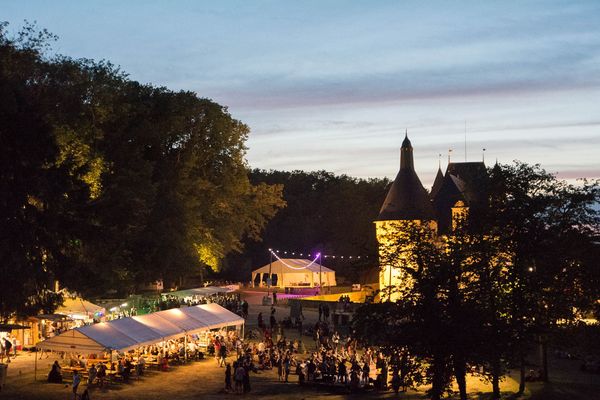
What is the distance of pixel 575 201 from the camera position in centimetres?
3222

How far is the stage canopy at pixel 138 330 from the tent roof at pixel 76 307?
17.2ft

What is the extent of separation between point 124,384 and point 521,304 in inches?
568

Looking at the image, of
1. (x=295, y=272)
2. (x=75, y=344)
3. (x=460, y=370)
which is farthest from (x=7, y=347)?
(x=295, y=272)

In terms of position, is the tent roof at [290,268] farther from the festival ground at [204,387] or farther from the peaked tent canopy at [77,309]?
the festival ground at [204,387]

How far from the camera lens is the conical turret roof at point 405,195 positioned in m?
65.8

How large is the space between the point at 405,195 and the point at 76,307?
3308cm

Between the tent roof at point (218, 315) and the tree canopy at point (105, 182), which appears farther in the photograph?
the tent roof at point (218, 315)

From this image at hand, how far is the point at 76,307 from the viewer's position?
131 feet

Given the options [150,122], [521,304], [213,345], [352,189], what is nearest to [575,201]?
[521,304]

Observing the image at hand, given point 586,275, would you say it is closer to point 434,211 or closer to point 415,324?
point 415,324

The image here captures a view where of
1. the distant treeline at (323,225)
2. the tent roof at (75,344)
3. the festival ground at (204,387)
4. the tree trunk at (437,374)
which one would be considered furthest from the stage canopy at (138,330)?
the distant treeline at (323,225)

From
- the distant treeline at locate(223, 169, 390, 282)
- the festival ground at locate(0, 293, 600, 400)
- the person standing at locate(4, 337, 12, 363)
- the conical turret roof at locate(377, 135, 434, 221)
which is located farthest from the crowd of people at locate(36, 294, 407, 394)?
the distant treeline at locate(223, 169, 390, 282)

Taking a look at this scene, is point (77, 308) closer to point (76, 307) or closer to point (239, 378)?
point (76, 307)

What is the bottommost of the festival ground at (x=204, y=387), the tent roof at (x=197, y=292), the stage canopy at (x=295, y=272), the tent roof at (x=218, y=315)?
the festival ground at (x=204, y=387)
